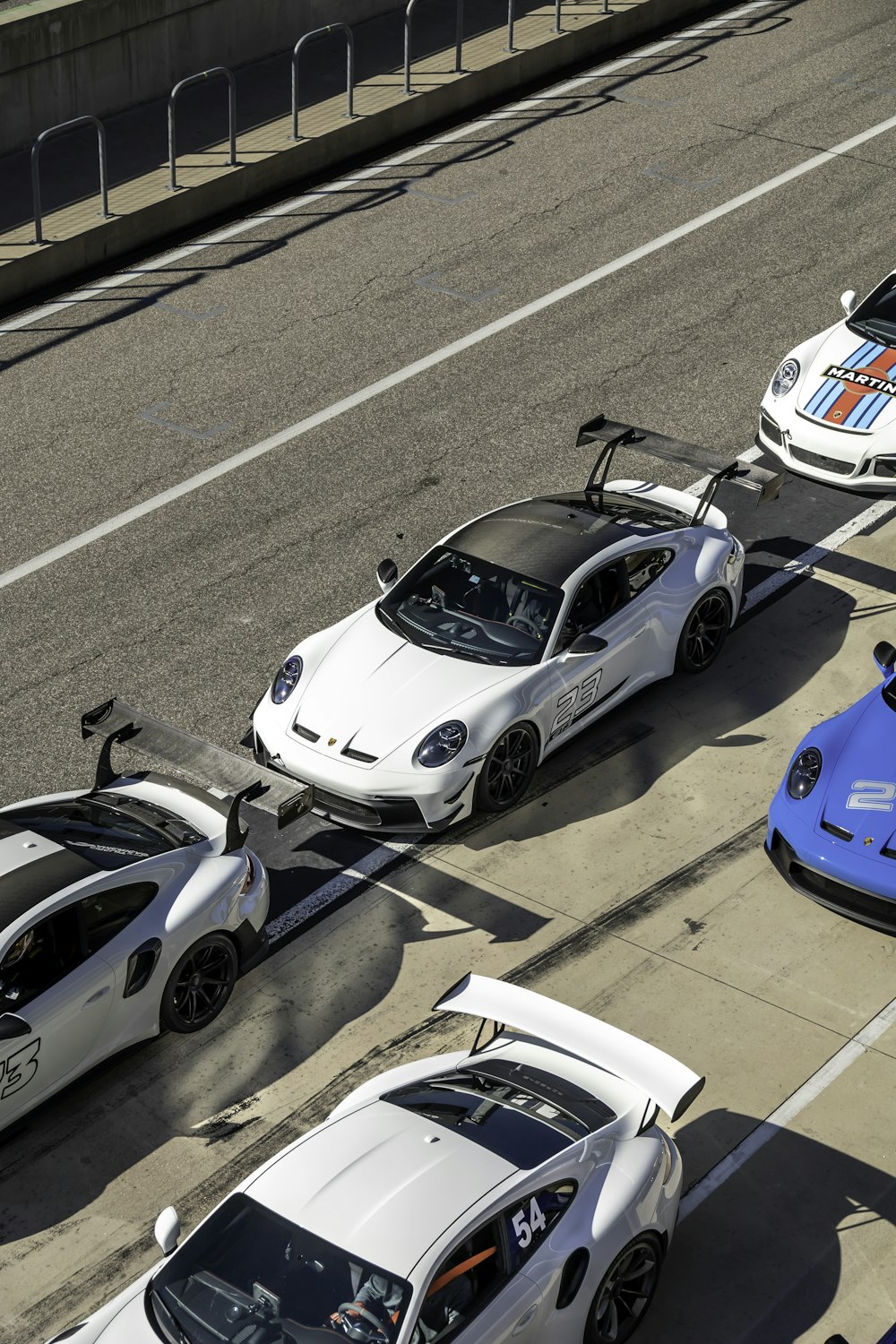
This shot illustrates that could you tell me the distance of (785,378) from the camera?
49.9 ft

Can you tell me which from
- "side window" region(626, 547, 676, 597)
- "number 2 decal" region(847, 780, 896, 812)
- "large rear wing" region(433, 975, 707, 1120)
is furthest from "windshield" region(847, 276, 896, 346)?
"large rear wing" region(433, 975, 707, 1120)

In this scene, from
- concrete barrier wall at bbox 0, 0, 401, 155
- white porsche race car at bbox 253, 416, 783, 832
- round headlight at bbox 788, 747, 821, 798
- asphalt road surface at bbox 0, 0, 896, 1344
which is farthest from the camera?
concrete barrier wall at bbox 0, 0, 401, 155

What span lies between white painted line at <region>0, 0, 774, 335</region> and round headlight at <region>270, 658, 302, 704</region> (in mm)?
7143

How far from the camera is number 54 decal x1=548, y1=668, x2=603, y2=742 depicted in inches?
463

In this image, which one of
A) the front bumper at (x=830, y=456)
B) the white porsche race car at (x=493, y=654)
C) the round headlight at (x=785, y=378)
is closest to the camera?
the white porsche race car at (x=493, y=654)

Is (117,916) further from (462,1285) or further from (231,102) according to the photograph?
(231,102)

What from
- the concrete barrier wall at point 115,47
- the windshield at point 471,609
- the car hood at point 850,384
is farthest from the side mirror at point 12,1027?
the concrete barrier wall at point 115,47

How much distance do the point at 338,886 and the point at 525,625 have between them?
206 cm

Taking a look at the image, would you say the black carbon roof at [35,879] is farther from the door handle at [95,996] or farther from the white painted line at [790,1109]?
the white painted line at [790,1109]

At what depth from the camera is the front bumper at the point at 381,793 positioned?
11.1 metres

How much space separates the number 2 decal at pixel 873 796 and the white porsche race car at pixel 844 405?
170 inches

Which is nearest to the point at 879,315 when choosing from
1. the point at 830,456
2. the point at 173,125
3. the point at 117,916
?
the point at 830,456

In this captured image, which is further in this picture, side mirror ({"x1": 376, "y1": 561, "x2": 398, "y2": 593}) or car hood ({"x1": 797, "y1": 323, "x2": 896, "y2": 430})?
car hood ({"x1": 797, "y1": 323, "x2": 896, "y2": 430})

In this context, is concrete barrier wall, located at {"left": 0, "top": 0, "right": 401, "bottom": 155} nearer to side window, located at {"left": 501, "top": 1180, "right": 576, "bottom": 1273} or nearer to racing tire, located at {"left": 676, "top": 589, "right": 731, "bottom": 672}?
racing tire, located at {"left": 676, "top": 589, "right": 731, "bottom": 672}
